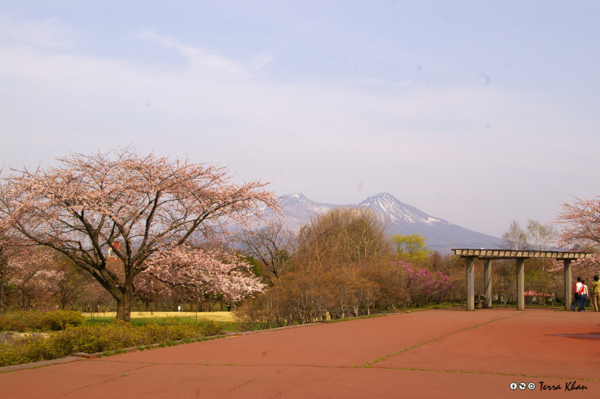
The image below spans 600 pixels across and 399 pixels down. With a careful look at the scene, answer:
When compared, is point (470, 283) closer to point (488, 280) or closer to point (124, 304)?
point (488, 280)

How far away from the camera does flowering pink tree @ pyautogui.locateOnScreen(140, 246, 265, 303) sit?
49.2ft

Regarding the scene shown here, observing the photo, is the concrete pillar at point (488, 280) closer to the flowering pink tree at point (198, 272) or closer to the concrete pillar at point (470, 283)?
the concrete pillar at point (470, 283)

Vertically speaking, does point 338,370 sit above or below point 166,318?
above

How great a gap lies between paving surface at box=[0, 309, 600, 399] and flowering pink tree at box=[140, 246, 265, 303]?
3994mm

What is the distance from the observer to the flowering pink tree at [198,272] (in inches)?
590

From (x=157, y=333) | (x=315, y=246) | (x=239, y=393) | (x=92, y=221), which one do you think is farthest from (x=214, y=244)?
(x=315, y=246)

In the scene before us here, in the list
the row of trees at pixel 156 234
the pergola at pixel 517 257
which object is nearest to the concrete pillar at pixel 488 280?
the pergola at pixel 517 257

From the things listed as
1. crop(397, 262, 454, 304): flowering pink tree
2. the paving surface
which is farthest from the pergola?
the paving surface

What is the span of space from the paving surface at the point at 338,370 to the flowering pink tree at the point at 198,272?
A: 3994 millimetres

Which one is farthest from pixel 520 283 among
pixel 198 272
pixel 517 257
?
pixel 198 272

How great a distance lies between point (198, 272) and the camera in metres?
15.6

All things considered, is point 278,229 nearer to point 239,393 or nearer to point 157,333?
point 157,333

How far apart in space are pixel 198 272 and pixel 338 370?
29.0ft

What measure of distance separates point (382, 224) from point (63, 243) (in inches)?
1771
